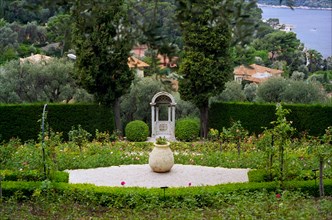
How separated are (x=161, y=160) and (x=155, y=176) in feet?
1.31

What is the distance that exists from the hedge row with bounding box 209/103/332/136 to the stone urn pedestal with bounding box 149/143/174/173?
19.7ft

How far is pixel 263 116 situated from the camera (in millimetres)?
17328

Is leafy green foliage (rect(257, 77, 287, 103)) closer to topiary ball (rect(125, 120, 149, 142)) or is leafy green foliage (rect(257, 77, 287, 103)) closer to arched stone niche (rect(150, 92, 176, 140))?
arched stone niche (rect(150, 92, 176, 140))

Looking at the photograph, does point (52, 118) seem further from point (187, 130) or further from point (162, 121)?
point (187, 130)

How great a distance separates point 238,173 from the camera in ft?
36.4

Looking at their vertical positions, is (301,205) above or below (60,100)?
below

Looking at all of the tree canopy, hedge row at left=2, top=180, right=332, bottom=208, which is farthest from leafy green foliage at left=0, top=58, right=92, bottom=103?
hedge row at left=2, top=180, right=332, bottom=208

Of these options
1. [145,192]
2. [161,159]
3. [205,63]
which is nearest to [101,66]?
[205,63]

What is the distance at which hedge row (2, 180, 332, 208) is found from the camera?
8.36 meters

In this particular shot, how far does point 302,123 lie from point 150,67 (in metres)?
14.7

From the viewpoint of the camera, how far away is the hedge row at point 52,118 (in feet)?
53.7

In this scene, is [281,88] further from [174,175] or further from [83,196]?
[83,196]

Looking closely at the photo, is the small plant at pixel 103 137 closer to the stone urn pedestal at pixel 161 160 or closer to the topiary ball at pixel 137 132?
the topiary ball at pixel 137 132

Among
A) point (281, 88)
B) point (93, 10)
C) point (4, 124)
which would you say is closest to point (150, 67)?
point (93, 10)
